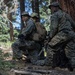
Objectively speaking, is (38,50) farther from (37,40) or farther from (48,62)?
(48,62)

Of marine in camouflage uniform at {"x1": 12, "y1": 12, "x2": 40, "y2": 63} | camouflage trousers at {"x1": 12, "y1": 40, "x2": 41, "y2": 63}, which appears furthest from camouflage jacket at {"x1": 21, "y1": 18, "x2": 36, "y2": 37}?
camouflage trousers at {"x1": 12, "y1": 40, "x2": 41, "y2": 63}

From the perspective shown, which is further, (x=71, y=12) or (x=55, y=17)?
(x=71, y=12)

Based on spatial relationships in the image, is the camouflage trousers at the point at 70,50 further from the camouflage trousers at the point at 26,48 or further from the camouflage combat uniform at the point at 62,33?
the camouflage trousers at the point at 26,48

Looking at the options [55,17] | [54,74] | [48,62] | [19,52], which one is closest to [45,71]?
[54,74]

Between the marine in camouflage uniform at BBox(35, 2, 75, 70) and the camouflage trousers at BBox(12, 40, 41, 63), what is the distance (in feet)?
4.71

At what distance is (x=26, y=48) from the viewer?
10.8m

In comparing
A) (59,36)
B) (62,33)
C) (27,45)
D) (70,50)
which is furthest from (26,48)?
(70,50)

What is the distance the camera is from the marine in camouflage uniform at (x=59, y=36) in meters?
9.05

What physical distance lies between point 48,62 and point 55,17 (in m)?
1.59

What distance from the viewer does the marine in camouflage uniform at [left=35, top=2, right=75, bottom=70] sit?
9.05 meters

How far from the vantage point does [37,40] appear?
425 inches

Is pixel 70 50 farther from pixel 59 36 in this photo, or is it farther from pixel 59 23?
pixel 59 23

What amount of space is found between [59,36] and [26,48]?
2.10 meters

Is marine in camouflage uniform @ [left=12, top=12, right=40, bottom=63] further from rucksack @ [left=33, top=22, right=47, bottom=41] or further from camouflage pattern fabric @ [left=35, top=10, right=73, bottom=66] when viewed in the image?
camouflage pattern fabric @ [left=35, top=10, right=73, bottom=66]
